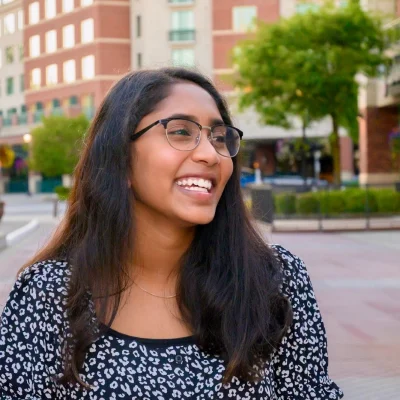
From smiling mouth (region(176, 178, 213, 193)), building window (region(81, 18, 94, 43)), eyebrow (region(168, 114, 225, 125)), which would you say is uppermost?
building window (region(81, 18, 94, 43))

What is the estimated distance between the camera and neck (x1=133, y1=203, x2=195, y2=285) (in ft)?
8.46

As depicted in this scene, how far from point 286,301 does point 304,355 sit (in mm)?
159

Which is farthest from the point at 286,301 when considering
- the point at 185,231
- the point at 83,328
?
the point at 83,328

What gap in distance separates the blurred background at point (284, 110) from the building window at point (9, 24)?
0.39 feet

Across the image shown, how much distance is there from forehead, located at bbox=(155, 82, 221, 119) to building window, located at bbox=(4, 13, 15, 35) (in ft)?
235

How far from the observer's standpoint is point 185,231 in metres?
2.61

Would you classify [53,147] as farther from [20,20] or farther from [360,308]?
[360,308]

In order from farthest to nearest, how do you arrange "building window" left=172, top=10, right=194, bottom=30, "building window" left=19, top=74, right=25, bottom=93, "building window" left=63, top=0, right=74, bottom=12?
"building window" left=19, top=74, right=25, bottom=93, "building window" left=63, top=0, right=74, bottom=12, "building window" left=172, top=10, right=194, bottom=30

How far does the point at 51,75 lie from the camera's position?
65500 millimetres

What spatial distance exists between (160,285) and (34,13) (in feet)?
216

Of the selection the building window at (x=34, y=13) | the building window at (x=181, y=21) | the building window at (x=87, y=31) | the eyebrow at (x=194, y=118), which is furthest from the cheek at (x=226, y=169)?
the building window at (x=34, y=13)

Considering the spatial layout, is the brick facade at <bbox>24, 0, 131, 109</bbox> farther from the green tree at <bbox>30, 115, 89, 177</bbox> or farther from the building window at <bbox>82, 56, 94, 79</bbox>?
the green tree at <bbox>30, 115, 89, 177</bbox>

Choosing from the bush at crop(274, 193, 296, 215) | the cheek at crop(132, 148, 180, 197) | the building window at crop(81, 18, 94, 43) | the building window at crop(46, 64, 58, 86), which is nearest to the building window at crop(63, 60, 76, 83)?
the building window at crop(46, 64, 58, 86)

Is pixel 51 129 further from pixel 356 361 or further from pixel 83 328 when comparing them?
pixel 83 328
